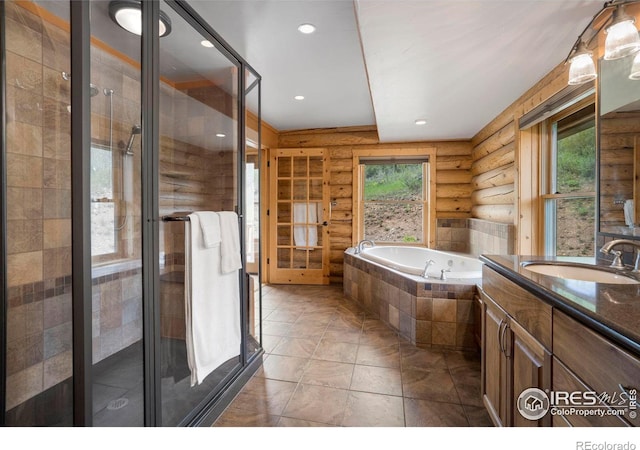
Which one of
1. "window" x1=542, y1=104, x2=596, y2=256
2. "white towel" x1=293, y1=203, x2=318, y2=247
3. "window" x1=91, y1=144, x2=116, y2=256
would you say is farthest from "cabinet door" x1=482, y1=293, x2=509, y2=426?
"white towel" x1=293, y1=203, x2=318, y2=247

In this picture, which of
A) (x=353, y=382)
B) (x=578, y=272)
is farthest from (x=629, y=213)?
(x=353, y=382)

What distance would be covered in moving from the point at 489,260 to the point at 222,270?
4.52 ft

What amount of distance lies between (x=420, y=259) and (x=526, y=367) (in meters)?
3.22

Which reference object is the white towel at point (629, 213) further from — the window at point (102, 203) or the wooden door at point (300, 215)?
the wooden door at point (300, 215)

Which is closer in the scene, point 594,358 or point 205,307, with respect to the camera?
point 594,358

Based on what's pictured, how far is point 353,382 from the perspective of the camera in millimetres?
2031

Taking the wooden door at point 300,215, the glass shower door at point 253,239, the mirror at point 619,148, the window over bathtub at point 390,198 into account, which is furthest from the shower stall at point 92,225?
the window over bathtub at point 390,198

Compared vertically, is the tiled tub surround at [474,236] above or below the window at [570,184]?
below

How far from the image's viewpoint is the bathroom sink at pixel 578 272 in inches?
48.3

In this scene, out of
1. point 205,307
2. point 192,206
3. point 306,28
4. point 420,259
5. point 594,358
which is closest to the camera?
point 594,358

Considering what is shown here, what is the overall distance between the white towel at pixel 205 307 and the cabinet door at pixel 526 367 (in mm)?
1414

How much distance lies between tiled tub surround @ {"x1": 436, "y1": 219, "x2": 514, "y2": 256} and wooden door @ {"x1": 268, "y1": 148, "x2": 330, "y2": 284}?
66.2 inches

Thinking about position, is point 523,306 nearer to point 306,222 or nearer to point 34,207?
point 34,207

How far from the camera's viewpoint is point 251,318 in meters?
2.32
